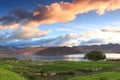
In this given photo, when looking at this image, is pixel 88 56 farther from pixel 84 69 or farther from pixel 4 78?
pixel 4 78

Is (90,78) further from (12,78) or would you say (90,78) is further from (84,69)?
(84,69)

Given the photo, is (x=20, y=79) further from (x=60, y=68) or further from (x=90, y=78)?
(x=60, y=68)

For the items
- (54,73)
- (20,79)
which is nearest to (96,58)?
(54,73)

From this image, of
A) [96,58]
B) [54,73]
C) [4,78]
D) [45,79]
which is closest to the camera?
[4,78]

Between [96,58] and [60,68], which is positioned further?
[96,58]

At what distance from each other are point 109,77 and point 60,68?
23684 mm

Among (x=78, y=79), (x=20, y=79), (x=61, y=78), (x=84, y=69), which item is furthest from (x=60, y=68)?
(x=20, y=79)

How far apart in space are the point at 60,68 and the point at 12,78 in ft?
101

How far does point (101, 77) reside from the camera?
5178 centimetres

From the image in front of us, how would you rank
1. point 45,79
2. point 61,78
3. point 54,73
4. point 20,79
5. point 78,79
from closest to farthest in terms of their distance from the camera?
point 20,79 → point 78,79 → point 45,79 → point 61,78 → point 54,73

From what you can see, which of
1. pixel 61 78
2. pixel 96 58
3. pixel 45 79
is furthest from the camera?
pixel 96 58

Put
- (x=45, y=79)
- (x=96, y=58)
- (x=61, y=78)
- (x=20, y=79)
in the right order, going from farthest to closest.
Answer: (x=96, y=58) → (x=61, y=78) → (x=45, y=79) → (x=20, y=79)

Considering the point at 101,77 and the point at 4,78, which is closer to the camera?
the point at 4,78

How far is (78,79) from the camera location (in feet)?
167
